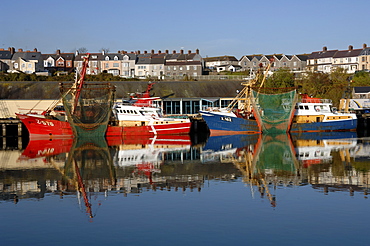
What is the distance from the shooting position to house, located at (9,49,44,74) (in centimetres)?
9619

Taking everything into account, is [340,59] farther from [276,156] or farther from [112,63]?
[276,156]

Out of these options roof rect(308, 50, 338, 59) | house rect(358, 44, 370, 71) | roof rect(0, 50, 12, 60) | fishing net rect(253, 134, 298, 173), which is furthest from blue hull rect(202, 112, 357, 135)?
roof rect(0, 50, 12, 60)

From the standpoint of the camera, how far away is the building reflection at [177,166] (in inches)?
890

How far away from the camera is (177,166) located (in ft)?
94.8

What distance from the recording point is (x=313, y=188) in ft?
71.2

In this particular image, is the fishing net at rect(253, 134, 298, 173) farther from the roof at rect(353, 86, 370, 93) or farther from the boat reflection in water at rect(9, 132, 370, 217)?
the roof at rect(353, 86, 370, 93)

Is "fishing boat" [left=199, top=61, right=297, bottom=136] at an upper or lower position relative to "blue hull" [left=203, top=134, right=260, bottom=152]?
upper

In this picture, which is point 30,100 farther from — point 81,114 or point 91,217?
point 91,217

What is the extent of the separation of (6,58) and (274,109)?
65.1 m

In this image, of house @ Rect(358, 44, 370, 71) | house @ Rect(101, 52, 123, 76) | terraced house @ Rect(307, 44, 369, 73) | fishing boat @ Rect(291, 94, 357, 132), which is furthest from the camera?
terraced house @ Rect(307, 44, 369, 73)

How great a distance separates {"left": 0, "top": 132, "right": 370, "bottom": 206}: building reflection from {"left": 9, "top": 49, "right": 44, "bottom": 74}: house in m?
56.1

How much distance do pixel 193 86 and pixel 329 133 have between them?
16.1 meters

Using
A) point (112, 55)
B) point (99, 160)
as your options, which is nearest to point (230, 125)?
point (99, 160)

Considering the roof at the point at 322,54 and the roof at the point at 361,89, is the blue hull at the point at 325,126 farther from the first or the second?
the roof at the point at 322,54
